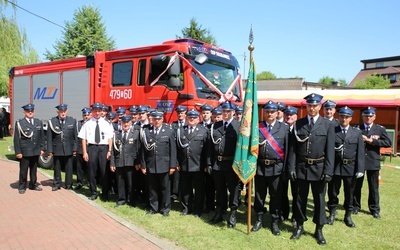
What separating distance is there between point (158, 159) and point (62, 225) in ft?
5.84

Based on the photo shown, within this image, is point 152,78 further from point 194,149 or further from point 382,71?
point 382,71

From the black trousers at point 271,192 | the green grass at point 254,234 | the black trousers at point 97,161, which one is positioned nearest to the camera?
the green grass at point 254,234

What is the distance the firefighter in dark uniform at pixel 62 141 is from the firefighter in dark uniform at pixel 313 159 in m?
4.92

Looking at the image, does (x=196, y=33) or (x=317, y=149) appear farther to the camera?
(x=196, y=33)

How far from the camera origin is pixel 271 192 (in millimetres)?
5391

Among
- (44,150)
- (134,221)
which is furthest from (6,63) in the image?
(134,221)

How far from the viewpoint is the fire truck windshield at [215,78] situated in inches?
285

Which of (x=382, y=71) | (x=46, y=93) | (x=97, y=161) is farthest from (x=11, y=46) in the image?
(x=382, y=71)

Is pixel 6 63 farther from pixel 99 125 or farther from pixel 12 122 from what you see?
pixel 99 125

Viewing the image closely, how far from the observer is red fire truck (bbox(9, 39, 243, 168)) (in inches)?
282

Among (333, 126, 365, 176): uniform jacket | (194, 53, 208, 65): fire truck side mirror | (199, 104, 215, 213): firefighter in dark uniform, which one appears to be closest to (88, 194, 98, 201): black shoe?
(199, 104, 215, 213): firefighter in dark uniform

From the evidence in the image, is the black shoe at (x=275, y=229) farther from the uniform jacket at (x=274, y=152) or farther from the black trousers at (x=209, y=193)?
the black trousers at (x=209, y=193)

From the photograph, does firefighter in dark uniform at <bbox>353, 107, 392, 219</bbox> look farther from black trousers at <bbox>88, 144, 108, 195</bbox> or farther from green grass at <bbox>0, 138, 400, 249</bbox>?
black trousers at <bbox>88, 144, 108, 195</bbox>

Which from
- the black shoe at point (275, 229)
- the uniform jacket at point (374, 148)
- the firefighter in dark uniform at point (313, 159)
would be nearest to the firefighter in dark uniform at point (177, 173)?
the black shoe at point (275, 229)
